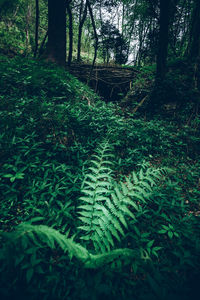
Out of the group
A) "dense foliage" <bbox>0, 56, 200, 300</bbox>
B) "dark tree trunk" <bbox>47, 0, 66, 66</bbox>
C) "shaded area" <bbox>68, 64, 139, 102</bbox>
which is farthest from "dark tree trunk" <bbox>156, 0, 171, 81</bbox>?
"dark tree trunk" <bbox>47, 0, 66, 66</bbox>

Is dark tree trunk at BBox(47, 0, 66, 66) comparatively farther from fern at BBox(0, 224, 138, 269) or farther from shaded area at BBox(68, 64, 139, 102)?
fern at BBox(0, 224, 138, 269)

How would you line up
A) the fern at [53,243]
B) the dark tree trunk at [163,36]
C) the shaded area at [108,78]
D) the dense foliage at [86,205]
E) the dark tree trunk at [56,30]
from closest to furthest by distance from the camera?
the fern at [53,243] < the dense foliage at [86,205] < the dark tree trunk at [163,36] < the dark tree trunk at [56,30] < the shaded area at [108,78]

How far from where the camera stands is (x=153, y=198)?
1.83 m

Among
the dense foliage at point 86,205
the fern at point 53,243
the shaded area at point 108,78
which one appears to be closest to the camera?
the fern at point 53,243

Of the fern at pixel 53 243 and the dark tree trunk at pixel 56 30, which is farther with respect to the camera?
the dark tree trunk at pixel 56 30

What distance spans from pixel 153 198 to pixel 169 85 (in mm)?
5054

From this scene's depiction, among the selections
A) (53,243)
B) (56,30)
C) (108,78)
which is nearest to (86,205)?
(53,243)

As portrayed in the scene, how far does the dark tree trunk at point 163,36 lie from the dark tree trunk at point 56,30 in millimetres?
3385

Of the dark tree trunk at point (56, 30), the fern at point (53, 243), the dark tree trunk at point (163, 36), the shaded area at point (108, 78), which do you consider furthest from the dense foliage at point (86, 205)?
the shaded area at point (108, 78)

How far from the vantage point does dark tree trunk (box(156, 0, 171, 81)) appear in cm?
440

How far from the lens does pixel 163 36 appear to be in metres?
4.66

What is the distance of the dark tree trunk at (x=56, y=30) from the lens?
14.9 feet

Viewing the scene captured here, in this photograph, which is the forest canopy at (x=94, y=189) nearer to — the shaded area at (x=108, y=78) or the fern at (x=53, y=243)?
the fern at (x=53, y=243)

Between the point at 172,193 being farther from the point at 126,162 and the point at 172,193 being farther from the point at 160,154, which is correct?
the point at 160,154
